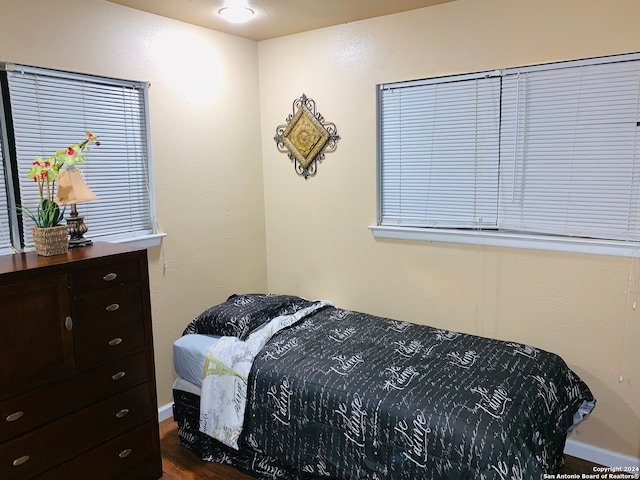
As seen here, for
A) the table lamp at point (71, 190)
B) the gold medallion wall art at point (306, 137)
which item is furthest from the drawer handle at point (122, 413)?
the gold medallion wall art at point (306, 137)

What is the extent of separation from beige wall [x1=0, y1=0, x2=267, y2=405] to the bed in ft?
1.42

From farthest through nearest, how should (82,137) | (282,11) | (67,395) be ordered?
1. (282,11)
2. (82,137)
3. (67,395)

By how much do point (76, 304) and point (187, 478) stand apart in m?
1.10

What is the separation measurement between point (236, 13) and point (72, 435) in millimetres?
2385

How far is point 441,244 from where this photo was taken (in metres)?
2.99

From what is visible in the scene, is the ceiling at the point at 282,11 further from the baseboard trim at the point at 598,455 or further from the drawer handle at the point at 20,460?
the baseboard trim at the point at 598,455

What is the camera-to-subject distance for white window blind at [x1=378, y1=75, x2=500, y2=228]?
2.79 metres

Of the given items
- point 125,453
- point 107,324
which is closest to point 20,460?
point 125,453

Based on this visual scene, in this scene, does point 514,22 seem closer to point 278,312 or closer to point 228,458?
point 278,312

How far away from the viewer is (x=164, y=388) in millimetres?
3131

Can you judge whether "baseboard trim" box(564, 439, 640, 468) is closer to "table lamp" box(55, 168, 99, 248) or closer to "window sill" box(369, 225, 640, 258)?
"window sill" box(369, 225, 640, 258)

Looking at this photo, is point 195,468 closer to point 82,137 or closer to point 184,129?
point 82,137

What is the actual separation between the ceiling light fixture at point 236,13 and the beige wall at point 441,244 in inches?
20.1

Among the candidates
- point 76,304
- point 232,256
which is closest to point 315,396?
point 76,304
